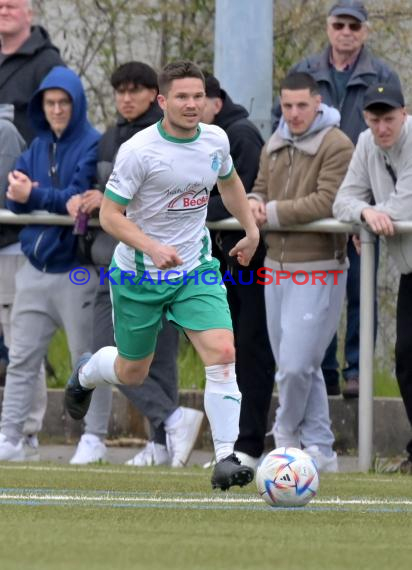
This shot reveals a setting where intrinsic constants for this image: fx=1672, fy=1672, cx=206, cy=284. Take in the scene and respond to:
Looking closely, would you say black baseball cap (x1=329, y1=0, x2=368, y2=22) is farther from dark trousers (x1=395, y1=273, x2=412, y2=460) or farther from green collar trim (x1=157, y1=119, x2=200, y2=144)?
green collar trim (x1=157, y1=119, x2=200, y2=144)

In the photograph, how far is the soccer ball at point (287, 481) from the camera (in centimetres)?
749

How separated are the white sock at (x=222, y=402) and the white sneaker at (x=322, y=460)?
2.23m

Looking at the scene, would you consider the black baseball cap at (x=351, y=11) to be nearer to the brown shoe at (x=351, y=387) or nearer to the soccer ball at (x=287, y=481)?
the brown shoe at (x=351, y=387)

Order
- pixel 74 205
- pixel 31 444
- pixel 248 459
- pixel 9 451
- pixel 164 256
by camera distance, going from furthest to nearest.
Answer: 1. pixel 31 444
2. pixel 9 451
3. pixel 74 205
4. pixel 248 459
5. pixel 164 256

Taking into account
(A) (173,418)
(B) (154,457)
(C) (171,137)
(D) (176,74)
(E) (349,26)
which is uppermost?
(E) (349,26)

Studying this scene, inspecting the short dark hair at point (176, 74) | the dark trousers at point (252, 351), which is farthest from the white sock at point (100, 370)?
the dark trousers at point (252, 351)

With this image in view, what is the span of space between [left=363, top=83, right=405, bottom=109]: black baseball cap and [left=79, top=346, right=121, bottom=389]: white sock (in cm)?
226

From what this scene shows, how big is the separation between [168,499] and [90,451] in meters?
3.18

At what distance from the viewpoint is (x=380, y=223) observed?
33.5 ft

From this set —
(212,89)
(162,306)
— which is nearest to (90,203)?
(212,89)

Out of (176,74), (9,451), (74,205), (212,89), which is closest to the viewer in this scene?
(176,74)

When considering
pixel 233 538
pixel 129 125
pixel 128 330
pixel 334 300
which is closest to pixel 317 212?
pixel 334 300

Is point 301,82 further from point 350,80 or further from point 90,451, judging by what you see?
point 90,451

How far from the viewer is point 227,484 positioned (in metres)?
8.00
